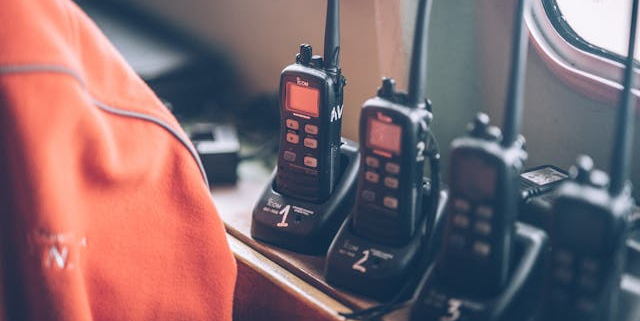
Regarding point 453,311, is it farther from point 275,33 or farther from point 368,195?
point 275,33

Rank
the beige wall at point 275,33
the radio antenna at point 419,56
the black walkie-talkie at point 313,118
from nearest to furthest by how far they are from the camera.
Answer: the radio antenna at point 419,56, the black walkie-talkie at point 313,118, the beige wall at point 275,33

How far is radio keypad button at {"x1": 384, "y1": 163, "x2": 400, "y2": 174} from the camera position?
2.60 feet

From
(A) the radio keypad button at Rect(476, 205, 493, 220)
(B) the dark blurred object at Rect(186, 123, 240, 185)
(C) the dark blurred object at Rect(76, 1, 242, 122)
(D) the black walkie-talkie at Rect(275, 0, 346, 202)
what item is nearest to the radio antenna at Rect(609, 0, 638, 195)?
(A) the radio keypad button at Rect(476, 205, 493, 220)

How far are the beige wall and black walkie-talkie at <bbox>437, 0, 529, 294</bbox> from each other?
44 cm

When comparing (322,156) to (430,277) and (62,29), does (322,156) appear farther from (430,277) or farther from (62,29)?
(62,29)

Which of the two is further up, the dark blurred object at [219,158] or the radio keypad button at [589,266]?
the radio keypad button at [589,266]

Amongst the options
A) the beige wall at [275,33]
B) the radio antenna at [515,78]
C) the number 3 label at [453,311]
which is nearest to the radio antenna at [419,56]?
the radio antenna at [515,78]

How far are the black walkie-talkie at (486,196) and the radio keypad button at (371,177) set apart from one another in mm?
112

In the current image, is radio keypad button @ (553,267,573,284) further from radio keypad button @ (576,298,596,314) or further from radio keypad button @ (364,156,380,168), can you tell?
radio keypad button @ (364,156,380,168)

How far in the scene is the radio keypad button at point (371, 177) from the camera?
0.81 m

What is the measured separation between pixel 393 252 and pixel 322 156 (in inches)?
6.1

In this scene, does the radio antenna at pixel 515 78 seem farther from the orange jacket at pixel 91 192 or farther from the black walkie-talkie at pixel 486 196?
the orange jacket at pixel 91 192

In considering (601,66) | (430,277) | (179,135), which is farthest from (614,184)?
(179,135)

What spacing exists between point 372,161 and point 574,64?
0.33 m
